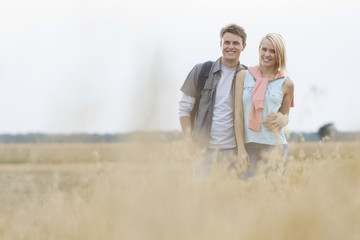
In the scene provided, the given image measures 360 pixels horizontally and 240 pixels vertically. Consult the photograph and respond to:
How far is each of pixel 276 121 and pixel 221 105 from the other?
Result: 1.56 feet

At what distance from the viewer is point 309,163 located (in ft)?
13.0

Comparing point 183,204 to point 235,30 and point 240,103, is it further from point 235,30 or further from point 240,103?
point 235,30

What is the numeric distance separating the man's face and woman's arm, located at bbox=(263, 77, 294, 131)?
1.55 ft

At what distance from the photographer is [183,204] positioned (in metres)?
2.48

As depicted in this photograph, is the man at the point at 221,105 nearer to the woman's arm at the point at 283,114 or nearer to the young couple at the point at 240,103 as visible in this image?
the young couple at the point at 240,103

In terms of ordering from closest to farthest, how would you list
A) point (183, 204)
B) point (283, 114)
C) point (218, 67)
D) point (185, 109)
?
point (183, 204) → point (283, 114) → point (218, 67) → point (185, 109)

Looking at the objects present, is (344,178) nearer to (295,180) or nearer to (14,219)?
(295,180)

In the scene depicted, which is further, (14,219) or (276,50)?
(276,50)

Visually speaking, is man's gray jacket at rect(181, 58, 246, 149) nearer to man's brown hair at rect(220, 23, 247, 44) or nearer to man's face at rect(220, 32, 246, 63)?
man's face at rect(220, 32, 246, 63)

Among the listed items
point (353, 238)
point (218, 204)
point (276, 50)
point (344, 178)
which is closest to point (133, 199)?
point (218, 204)

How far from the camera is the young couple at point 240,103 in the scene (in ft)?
13.7

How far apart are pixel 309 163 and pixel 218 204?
1372 mm

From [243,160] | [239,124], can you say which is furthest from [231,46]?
[243,160]

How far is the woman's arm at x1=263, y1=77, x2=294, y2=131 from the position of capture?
4.14m
